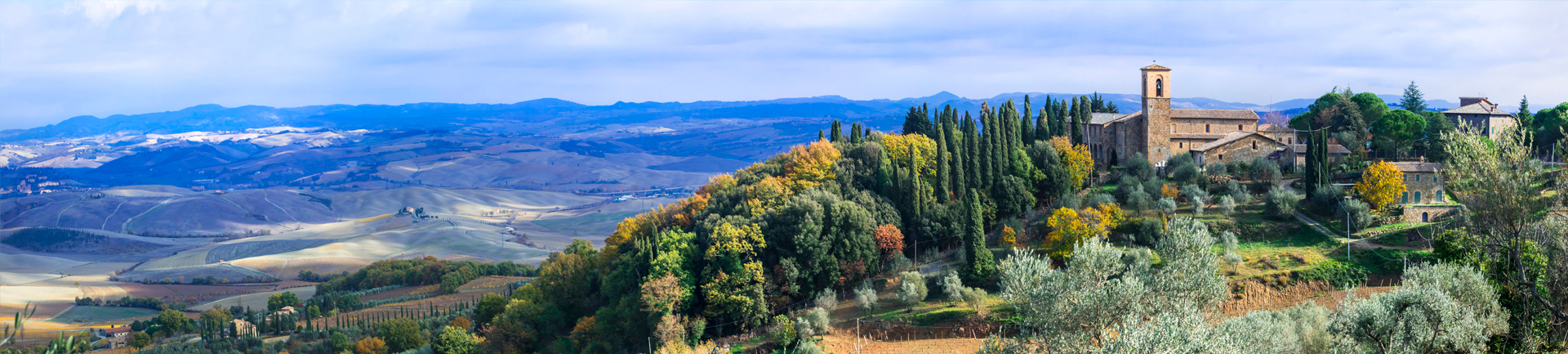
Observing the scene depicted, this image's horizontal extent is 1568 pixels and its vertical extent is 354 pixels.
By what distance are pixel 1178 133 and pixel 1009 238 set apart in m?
20.8

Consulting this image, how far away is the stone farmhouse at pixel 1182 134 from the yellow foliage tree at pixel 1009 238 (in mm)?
16703

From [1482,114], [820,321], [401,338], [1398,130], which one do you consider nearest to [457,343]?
[401,338]

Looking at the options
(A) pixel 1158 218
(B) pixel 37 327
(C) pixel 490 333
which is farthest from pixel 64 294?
(A) pixel 1158 218

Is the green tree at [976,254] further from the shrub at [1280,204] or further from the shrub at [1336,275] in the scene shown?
the shrub at [1280,204]

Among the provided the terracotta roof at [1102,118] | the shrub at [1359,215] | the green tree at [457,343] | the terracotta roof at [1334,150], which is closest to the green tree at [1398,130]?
the terracotta roof at [1334,150]

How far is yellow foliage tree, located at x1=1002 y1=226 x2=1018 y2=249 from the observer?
42.7m

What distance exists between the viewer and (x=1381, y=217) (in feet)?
134

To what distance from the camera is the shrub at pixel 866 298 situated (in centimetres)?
3922

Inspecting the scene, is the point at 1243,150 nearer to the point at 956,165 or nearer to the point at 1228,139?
the point at 1228,139

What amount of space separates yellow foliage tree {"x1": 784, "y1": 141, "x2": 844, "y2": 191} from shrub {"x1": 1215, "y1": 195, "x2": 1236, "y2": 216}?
1829 cm

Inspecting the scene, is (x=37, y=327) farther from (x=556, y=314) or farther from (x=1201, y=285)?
(x=1201, y=285)

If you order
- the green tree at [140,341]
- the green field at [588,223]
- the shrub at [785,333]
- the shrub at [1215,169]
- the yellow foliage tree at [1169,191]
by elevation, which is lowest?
the green field at [588,223]

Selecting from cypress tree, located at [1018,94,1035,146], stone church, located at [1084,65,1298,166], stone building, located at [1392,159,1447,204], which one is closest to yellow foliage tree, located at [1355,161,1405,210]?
stone building, located at [1392,159,1447,204]

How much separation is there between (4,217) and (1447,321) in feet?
795
